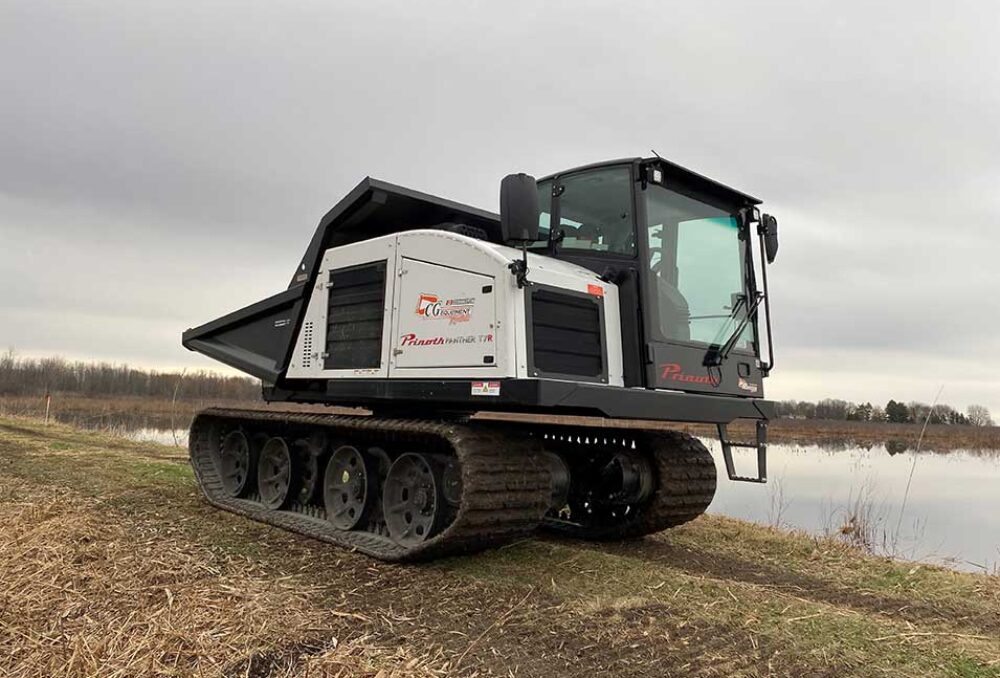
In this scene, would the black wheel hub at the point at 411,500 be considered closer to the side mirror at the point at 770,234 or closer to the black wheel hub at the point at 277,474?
the black wheel hub at the point at 277,474

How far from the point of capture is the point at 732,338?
6.11 m

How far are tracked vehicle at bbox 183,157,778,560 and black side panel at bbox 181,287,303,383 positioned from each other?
0.05 meters

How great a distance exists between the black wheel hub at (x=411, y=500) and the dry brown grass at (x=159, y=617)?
Result: 1126 millimetres

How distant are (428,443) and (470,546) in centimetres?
92

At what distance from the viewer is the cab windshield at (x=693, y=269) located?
5875 mm

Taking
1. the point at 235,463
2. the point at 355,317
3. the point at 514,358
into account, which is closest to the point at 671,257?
the point at 514,358

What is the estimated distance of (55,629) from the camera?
3619 mm

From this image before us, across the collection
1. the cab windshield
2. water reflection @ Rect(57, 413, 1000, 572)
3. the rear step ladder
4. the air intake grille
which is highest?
the cab windshield

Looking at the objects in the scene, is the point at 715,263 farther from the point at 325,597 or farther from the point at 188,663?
the point at 188,663

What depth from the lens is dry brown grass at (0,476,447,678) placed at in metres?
3.28

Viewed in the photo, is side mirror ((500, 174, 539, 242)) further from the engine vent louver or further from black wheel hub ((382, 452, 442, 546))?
the engine vent louver

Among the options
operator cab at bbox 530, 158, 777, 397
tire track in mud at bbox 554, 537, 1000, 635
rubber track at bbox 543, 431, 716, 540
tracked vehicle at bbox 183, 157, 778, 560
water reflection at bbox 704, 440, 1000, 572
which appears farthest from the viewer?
water reflection at bbox 704, 440, 1000, 572

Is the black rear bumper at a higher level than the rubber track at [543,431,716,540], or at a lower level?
higher

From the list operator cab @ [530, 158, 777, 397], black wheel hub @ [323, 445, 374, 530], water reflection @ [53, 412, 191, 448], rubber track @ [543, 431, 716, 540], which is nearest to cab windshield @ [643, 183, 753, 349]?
operator cab @ [530, 158, 777, 397]
